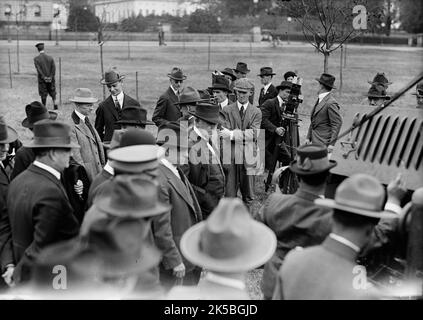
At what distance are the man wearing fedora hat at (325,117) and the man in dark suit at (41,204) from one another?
15.4 ft

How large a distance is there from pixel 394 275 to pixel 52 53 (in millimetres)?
35792

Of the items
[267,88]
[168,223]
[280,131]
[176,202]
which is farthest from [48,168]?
[267,88]

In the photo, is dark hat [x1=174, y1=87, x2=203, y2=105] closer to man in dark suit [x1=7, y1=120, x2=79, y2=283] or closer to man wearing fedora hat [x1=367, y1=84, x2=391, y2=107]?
man wearing fedora hat [x1=367, y1=84, x2=391, y2=107]

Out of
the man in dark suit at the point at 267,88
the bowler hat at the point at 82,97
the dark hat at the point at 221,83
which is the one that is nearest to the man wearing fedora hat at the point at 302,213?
the bowler hat at the point at 82,97

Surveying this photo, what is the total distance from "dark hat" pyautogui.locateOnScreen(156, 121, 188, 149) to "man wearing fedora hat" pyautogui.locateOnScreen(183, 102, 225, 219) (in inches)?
16.6

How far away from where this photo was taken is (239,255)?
2555mm

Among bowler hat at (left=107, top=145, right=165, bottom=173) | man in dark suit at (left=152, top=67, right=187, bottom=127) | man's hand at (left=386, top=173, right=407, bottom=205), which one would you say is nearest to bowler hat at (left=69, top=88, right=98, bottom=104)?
man in dark suit at (left=152, top=67, right=187, bottom=127)

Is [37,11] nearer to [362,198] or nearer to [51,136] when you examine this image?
[51,136]

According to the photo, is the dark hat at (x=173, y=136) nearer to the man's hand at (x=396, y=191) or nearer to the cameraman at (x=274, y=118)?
the man's hand at (x=396, y=191)

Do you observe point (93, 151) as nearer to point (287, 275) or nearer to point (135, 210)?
point (135, 210)

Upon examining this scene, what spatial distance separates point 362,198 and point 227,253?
79 cm

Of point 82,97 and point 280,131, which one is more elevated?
point 82,97

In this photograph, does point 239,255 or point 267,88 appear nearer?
point 239,255

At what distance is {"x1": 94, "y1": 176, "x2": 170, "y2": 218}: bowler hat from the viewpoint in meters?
2.96
